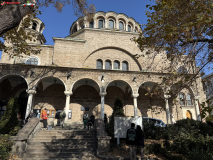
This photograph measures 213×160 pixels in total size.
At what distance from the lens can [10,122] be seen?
9.62 metres

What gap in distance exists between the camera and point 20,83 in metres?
16.6

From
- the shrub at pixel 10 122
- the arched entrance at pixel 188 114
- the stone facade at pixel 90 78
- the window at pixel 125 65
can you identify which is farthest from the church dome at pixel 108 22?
the shrub at pixel 10 122

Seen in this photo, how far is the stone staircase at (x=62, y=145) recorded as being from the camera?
7.08m

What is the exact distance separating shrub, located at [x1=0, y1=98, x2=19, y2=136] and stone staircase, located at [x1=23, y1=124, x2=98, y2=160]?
1.77 m

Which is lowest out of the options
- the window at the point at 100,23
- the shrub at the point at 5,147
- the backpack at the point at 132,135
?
the shrub at the point at 5,147

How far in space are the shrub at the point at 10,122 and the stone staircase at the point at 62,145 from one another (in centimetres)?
177

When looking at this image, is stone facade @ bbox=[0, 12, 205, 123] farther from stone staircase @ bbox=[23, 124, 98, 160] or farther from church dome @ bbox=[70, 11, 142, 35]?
stone staircase @ bbox=[23, 124, 98, 160]

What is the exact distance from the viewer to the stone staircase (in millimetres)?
7082

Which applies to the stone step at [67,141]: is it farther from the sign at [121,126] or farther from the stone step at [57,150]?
the sign at [121,126]

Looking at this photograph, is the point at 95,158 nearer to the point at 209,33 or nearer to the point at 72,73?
the point at 209,33

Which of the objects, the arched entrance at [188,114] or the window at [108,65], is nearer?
the arched entrance at [188,114]

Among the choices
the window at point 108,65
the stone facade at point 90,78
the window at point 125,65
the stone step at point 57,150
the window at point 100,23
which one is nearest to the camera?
the stone step at point 57,150

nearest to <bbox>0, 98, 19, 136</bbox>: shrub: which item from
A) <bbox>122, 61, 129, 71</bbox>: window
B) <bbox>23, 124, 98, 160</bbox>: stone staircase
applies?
<bbox>23, 124, 98, 160</bbox>: stone staircase

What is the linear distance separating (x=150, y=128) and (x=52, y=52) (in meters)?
14.7
